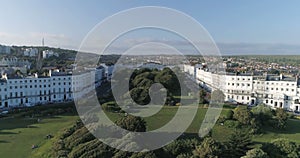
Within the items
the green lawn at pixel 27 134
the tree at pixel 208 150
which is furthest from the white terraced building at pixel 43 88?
the tree at pixel 208 150

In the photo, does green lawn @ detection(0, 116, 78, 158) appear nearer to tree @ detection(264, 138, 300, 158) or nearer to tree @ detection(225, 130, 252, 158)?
tree @ detection(225, 130, 252, 158)

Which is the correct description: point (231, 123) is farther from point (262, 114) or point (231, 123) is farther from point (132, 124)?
point (132, 124)

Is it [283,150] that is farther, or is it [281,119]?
[281,119]

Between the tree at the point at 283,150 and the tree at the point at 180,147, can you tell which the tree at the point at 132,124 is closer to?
the tree at the point at 180,147

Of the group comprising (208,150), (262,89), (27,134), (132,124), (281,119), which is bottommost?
(27,134)

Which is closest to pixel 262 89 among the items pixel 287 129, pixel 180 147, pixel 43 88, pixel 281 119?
pixel 281 119

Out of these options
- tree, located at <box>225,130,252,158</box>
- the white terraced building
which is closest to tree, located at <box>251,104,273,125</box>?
tree, located at <box>225,130,252,158</box>

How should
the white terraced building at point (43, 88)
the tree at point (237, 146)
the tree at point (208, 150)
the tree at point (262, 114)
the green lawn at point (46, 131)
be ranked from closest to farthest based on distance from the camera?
the tree at point (208, 150) < the tree at point (237, 146) < the green lawn at point (46, 131) < the tree at point (262, 114) < the white terraced building at point (43, 88)
